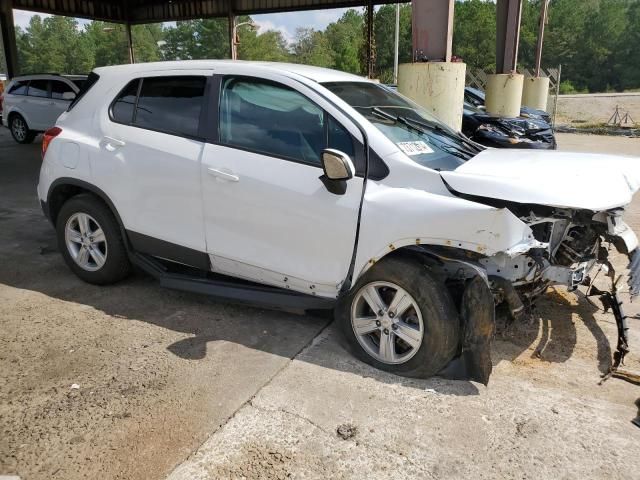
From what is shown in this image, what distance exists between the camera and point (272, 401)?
10.4ft

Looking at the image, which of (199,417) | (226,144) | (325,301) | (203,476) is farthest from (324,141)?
(203,476)

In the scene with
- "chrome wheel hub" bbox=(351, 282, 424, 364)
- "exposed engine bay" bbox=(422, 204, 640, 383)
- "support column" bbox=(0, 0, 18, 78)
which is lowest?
"chrome wheel hub" bbox=(351, 282, 424, 364)

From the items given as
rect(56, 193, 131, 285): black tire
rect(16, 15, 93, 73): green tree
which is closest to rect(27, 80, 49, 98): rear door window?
rect(56, 193, 131, 285): black tire

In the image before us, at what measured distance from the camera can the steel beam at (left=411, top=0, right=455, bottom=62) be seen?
6535mm

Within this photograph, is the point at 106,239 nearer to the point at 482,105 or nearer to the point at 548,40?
the point at 482,105

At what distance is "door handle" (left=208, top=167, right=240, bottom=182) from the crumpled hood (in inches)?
54.1

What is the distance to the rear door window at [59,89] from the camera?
46.6ft

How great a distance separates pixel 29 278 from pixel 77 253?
0.66 m

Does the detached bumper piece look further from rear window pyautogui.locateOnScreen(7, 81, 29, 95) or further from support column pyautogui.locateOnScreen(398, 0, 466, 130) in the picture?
rear window pyautogui.locateOnScreen(7, 81, 29, 95)

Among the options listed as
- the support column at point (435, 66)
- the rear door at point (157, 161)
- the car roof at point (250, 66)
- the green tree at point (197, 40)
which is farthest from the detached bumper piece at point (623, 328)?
the green tree at point (197, 40)

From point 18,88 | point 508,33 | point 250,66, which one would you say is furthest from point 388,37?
point 250,66

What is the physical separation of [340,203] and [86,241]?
2468mm

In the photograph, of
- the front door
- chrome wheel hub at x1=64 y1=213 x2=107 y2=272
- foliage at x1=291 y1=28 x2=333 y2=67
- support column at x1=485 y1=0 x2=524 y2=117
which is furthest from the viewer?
foliage at x1=291 y1=28 x2=333 y2=67

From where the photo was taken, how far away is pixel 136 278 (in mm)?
5008
